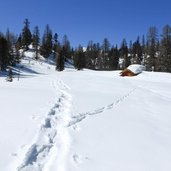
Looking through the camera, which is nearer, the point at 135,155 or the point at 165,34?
the point at 135,155

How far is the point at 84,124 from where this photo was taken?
9688mm

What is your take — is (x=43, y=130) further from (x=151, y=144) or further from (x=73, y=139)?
(x=151, y=144)

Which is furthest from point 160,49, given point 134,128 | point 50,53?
point 134,128

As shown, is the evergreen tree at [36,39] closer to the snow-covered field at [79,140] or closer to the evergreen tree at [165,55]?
the evergreen tree at [165,55]

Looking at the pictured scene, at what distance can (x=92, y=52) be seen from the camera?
123312 mm

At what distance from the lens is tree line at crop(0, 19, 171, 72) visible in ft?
214

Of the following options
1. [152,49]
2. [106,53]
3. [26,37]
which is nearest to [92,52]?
[106,53]

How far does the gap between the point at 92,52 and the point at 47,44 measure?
2634cm

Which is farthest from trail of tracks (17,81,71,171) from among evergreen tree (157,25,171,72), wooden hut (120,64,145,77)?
evergreen tree (157,25,171,72)

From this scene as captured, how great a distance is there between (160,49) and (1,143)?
62.9 metres

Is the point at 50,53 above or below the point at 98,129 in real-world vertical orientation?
above

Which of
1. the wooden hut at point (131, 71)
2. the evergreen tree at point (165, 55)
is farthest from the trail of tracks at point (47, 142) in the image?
the evergreen tree at point (165, 55)

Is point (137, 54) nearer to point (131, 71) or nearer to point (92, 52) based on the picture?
point (92, 52)

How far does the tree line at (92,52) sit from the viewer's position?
65.2 metres
